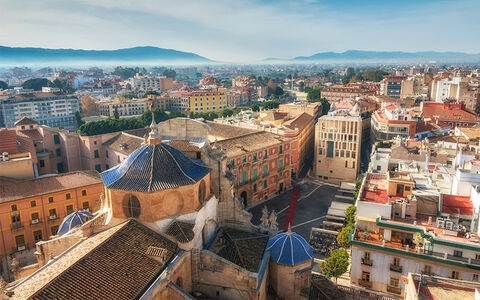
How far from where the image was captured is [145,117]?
109 metres

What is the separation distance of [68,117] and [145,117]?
56560 mm

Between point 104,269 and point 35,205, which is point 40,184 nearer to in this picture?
point 35,205

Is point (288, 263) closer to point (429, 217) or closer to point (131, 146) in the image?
point (429, 217)

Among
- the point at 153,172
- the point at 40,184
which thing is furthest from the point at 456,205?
the point at 40,184

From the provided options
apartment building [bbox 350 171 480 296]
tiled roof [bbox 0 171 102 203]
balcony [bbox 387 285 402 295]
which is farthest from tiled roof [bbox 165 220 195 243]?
tiled roof [bbox 0 171 102 203]

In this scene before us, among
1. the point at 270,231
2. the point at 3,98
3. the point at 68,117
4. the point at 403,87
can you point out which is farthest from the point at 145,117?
the point at 403,87

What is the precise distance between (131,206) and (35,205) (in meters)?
24.6

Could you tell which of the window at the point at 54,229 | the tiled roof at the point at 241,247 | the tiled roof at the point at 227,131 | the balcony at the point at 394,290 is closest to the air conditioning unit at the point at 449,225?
the balcony at the point at 394,290

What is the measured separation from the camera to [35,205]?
144ft

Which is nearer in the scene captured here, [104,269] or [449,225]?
[104,269]

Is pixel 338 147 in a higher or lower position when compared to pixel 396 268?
higher

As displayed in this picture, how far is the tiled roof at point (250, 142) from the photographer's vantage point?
57.8 m

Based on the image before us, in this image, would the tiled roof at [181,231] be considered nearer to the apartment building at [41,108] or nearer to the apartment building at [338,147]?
the apartment building at [338,147]

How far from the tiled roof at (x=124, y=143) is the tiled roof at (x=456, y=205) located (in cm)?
4695
